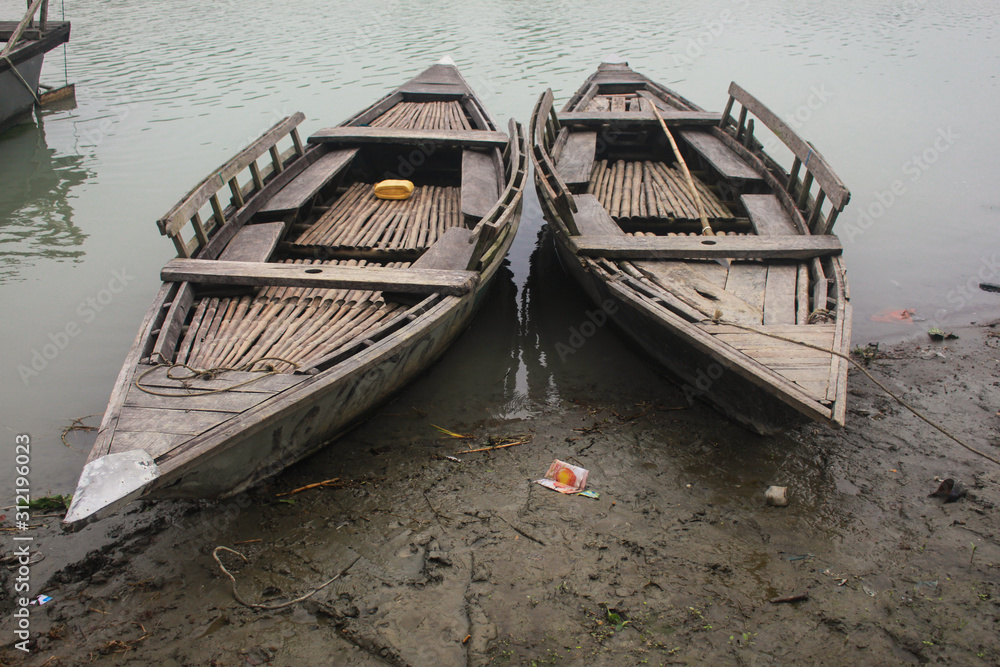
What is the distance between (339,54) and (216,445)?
1580 cm

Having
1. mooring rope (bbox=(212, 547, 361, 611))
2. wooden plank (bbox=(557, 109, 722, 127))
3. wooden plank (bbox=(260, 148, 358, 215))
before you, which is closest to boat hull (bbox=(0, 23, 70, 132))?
wooden plank (bbox=(260, 148, 358, 215))

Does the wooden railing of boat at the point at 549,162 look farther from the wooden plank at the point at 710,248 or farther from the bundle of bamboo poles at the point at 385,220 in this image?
the bundle of bamboo poles at the point at 385,220

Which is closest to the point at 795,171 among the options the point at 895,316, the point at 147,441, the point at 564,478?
the point at 895,316

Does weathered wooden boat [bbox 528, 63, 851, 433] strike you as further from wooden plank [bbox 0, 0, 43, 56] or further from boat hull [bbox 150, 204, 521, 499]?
wooden plank [bbox 0, 0, 43, 56]

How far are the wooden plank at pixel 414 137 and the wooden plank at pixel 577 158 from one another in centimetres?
73

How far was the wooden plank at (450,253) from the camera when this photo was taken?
472 cm

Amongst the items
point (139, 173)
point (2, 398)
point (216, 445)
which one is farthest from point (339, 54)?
point (216, 445)

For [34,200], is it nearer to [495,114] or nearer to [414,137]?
[414,137]

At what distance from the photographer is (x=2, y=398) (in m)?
4.70

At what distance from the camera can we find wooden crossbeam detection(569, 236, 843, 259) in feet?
16.1

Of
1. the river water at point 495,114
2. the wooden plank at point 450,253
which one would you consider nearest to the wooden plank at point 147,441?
the river water at point 495,114

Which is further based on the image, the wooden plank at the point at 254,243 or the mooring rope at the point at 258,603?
the wooden plank at the point at 254,243

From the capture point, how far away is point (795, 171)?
6.00m

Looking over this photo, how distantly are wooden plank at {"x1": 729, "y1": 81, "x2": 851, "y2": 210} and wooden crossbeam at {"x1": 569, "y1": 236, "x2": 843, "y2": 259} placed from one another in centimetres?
34
